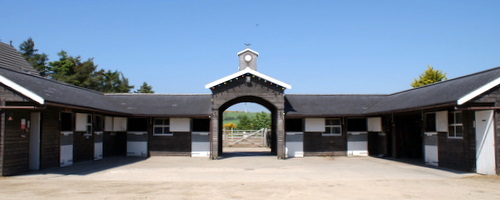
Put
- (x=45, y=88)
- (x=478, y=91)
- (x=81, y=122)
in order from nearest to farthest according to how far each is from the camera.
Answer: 1. (x=478, y=91)
2. (x=45, y=88)
3. (x=81, y=122)

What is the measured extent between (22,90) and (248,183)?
819 centimetres

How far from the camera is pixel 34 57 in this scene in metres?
46.1

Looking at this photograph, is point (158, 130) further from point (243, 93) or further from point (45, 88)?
point (45, 88)

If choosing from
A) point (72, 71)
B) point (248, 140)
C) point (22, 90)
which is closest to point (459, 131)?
point (22, 90)

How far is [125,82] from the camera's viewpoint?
175 ft

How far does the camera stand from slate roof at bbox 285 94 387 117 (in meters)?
23.0

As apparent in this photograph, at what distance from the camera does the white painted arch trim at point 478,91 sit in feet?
46.4

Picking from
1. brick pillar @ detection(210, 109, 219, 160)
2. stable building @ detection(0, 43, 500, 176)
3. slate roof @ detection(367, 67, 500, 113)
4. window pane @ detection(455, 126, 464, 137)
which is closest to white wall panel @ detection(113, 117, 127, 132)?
stable building @ detection(0, 43, 500, 176)

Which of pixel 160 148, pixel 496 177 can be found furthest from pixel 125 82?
pixel 496 177

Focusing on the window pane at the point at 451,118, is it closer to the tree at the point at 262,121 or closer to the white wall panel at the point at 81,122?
the white wall panel at the point at 81,122

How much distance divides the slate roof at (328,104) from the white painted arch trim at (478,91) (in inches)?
344

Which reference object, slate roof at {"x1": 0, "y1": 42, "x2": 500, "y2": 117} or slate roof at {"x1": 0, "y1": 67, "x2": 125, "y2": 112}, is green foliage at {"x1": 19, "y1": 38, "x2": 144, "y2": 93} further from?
slate roof at {"x1": 0, "y1": 67, "x2": 125, "y2": 112}

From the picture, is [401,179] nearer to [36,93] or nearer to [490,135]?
[490,135]

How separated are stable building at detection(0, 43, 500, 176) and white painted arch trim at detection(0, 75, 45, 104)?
0.11 feet
